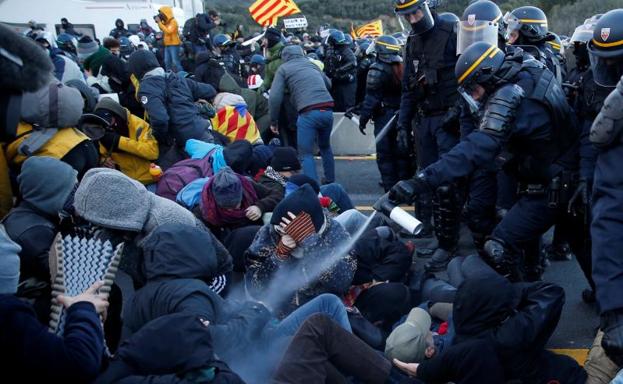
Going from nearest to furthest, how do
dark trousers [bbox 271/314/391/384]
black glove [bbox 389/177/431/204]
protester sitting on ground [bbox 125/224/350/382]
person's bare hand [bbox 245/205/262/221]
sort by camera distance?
protester sitting on ground [bbox 125/224/350/382]
dark trousers [bbox 271/314/391/384]
black glove [bbox 389/177/431/204]
person's bare hand [bbox 245/205/262/221]

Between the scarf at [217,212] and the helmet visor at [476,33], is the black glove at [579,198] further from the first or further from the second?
the scarf at [217,212]

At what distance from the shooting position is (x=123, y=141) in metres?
5.49

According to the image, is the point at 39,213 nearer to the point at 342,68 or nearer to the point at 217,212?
the point at 217,212

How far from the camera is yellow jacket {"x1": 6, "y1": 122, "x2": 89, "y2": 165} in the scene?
420cm

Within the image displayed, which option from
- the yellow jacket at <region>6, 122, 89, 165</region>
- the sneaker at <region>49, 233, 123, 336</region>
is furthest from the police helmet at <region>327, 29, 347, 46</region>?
the sneaker at <region>49, 233, 123, 336</region>

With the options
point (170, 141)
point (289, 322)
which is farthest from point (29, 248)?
point (170, 141)

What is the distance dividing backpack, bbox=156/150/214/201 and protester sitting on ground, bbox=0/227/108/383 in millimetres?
2971

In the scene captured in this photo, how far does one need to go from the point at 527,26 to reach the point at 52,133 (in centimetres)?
394

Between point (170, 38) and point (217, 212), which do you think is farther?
point (170, 38)

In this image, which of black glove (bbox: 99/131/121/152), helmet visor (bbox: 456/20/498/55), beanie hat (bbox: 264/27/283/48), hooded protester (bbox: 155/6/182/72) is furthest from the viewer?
hooded protester (bbox: 155/6/182/72)

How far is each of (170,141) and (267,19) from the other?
8422 millimetres

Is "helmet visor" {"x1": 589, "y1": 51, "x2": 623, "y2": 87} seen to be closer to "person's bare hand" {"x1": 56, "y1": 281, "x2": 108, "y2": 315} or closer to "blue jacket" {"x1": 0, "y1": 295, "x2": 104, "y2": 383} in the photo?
"person's bare hand" {"x1": 56, "y1": 281, "x2": 108, "y2": 315}

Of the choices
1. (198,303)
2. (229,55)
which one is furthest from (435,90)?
(229,55)

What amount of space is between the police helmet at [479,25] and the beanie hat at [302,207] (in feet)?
7.04
